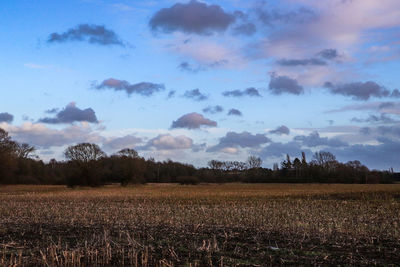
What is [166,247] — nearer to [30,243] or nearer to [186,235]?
[186,235]

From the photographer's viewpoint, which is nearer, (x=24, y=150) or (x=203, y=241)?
(x=203, y=241)

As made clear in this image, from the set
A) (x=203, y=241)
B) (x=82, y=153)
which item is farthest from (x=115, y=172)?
(x=203, y=241)

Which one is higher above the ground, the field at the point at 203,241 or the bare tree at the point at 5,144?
the bare tree at the point at 5,144

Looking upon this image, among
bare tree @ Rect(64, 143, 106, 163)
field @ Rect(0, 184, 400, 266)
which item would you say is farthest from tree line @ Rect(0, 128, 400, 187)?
field @ Rect(0, 184, 400, 266)

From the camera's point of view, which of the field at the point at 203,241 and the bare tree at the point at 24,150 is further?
the bare tree at the point at 24,150

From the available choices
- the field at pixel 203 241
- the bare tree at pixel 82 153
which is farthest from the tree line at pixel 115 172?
the field at pixel 203 241

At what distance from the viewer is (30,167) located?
79.4 m

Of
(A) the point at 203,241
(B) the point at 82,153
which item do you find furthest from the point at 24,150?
(A) the point at 203,241

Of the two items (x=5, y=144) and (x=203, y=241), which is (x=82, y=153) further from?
(x=203, y=241)

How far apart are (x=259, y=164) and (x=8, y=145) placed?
310 ft

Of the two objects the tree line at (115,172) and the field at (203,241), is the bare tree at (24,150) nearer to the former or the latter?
the tree line at (115,172)

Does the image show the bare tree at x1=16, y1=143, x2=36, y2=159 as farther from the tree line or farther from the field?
the field

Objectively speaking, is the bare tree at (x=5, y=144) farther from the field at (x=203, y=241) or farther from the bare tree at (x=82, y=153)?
the field at (x=203, y=241)

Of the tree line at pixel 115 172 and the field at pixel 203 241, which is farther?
the tree line at pixel 115 172
